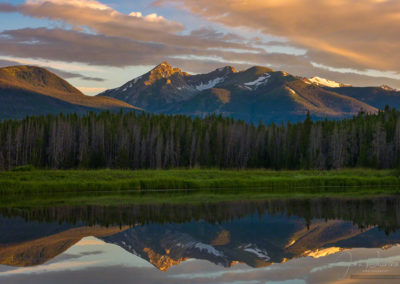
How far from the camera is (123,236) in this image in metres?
26.2

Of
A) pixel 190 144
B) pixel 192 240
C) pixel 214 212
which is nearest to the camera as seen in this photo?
pixel 192 240

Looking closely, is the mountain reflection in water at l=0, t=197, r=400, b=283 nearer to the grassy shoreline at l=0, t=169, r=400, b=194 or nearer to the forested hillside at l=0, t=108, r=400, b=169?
the grassy shoreline at l=0, t=169, r=400, b=194

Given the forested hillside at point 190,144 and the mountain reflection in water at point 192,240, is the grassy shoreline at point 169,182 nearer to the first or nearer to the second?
the mountain reflection in water at point 192,240

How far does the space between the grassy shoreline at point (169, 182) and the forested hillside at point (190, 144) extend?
26301 millimetres

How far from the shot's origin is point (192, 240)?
25016mm

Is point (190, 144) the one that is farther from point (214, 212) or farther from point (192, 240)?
point (192, 240)

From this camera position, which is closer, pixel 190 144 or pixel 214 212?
pixel 214 212

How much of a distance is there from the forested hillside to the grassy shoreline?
26301mm

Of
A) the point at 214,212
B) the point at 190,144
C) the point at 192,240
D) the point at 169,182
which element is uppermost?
the point at 190,144

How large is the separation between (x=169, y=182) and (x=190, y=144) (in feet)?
163

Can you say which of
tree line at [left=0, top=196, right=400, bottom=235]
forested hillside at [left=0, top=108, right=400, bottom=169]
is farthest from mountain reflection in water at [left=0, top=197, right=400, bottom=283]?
forested hillside at [left=0, top=108, right=400, bottom=169]

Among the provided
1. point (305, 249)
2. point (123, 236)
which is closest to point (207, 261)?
point (305, 249)

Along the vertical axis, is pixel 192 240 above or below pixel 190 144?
below

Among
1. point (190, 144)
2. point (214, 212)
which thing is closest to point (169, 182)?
point (214, 212)
